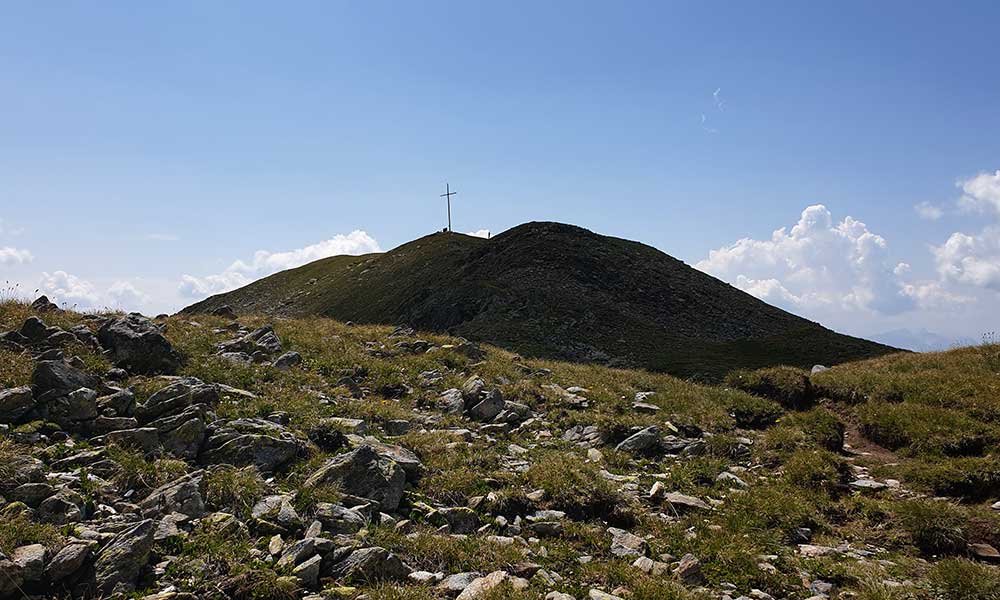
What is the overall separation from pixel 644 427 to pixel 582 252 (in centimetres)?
4074

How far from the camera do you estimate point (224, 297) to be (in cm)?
8238

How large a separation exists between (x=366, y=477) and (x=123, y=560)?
12.4 feet

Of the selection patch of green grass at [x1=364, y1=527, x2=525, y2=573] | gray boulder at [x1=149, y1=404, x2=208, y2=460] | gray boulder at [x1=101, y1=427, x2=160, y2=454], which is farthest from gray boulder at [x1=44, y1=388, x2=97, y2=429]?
patch of green grass at [x1=364, y1=527, x2=525, y2=573]

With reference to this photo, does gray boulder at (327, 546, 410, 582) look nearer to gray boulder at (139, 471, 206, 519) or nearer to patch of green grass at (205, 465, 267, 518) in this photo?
patch of green grass at (205, 465, 267, 518)

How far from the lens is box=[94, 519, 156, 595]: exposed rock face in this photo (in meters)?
6.64

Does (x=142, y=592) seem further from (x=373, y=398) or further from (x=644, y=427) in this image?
(x=644, y=427)

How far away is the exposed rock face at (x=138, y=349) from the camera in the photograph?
13.6m

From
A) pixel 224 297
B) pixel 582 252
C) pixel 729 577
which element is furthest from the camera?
pixel 224 297

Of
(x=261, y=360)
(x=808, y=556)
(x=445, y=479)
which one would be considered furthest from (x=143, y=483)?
(x=808, y=556)

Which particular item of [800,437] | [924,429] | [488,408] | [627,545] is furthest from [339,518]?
[924,429]

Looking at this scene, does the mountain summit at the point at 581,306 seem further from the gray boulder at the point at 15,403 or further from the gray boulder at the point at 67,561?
the gray boulder at the point at 67,561

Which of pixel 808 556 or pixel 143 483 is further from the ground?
pixel 143 483

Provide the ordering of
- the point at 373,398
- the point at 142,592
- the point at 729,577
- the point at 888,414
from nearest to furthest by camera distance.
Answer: the point at 142,592 < the point at 729,577 < the point at 888,414 < the point at 373,398

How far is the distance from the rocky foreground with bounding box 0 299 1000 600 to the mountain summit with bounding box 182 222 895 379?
1687 cm
